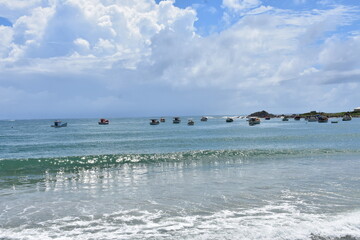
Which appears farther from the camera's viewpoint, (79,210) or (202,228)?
(79,210)

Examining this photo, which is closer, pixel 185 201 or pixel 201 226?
pixel 201 226

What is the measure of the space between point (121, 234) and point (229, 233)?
378 centimetres

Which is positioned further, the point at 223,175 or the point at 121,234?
the point at 223,175

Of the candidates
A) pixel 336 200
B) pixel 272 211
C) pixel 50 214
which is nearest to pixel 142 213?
pixel 50 214

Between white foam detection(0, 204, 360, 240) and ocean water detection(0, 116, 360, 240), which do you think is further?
ocean water detection(0, 116, 360, 240)

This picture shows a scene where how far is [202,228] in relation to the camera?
10969 mm

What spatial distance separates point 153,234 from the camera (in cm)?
1058

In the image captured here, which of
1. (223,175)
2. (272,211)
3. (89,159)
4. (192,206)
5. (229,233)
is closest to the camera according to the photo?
(229,233)

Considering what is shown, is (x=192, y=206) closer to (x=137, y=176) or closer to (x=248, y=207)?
(x=248, y=207)

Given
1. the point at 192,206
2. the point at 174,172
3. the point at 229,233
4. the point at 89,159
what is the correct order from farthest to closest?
the point at 89,159
the point at 174,172
the point at 192,206
the point at 229,233

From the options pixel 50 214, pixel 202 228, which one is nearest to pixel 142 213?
pixel 202 228

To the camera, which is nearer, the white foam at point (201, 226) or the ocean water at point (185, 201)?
the white foam at point (201, 226)

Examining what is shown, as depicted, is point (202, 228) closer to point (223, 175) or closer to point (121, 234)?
point (121, 234)

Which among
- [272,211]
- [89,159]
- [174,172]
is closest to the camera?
[272,211]
